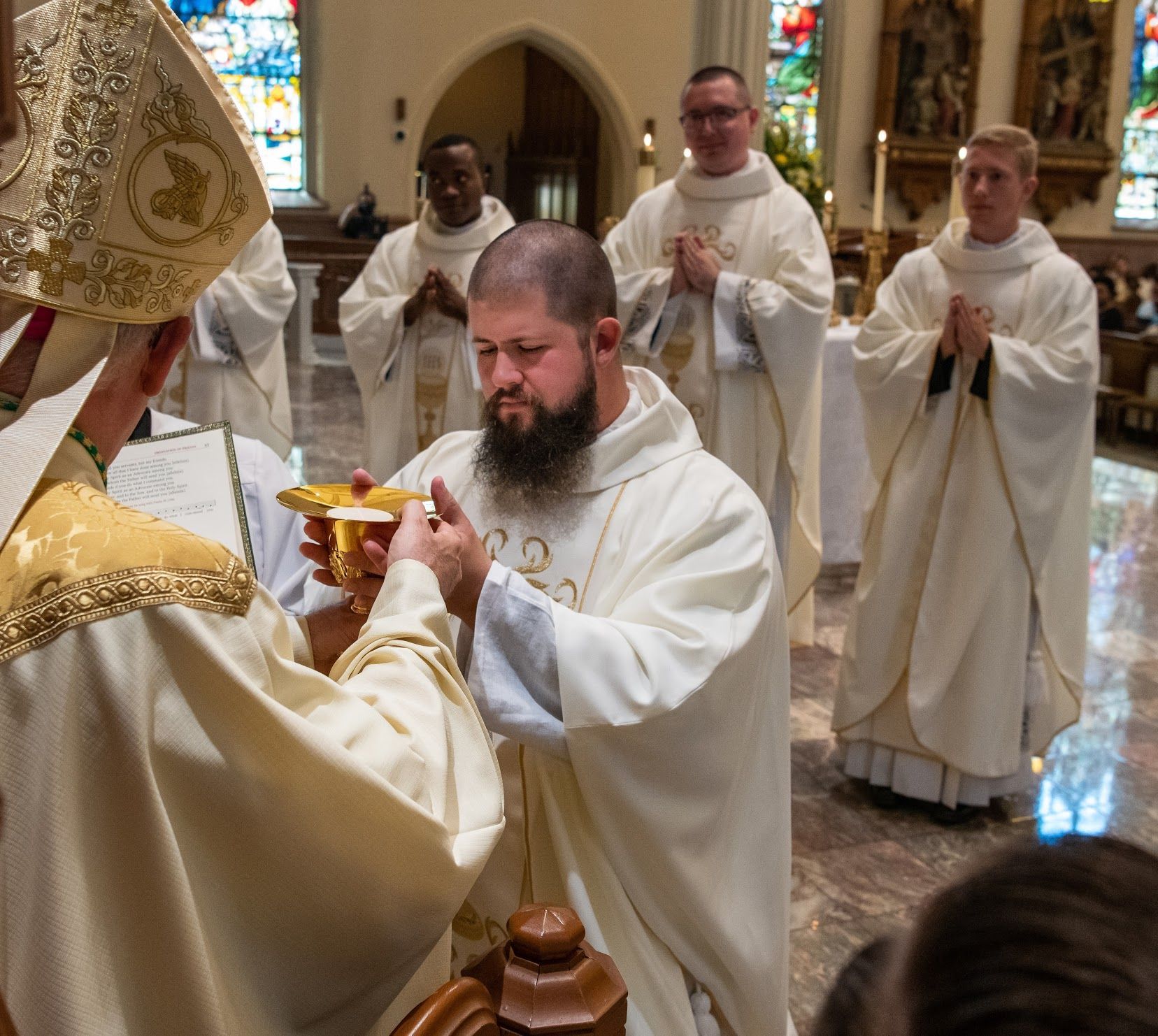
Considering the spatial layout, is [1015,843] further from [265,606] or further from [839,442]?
[839,442]

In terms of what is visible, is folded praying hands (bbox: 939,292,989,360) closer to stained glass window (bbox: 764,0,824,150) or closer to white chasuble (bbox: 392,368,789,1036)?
white chasuble (bbox: 392,368,789,1036)

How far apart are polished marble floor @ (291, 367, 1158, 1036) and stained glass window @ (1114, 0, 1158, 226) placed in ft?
41.0

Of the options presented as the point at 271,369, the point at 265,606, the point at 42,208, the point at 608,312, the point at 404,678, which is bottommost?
the point at 271,369

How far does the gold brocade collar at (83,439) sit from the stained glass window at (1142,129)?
730 inches

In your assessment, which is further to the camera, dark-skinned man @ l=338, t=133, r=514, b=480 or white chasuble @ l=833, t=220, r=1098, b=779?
dark-skinned man @ l=338, t=133, r=514, b=480

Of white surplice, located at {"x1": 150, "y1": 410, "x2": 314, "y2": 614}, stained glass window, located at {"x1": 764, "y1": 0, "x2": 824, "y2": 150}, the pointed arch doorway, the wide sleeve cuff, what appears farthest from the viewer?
the pointed arch doorway

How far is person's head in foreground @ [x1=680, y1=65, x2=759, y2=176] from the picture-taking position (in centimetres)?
492

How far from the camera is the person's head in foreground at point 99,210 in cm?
122

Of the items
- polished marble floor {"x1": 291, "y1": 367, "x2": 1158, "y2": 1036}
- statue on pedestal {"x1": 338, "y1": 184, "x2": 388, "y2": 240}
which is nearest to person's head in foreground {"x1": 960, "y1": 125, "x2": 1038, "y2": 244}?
polished marble floor {"x1": 291, "y1": 367, "x2": 1158, "y2": 1036}

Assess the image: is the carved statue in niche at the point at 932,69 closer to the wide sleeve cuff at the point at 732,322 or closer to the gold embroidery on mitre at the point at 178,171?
the wide sleeve cuff at the point at 732,322

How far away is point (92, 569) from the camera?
3.73 ft

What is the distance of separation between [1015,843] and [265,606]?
2.54ft

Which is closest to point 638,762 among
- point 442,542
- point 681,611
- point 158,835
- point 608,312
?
point 681,611

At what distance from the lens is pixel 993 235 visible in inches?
168
